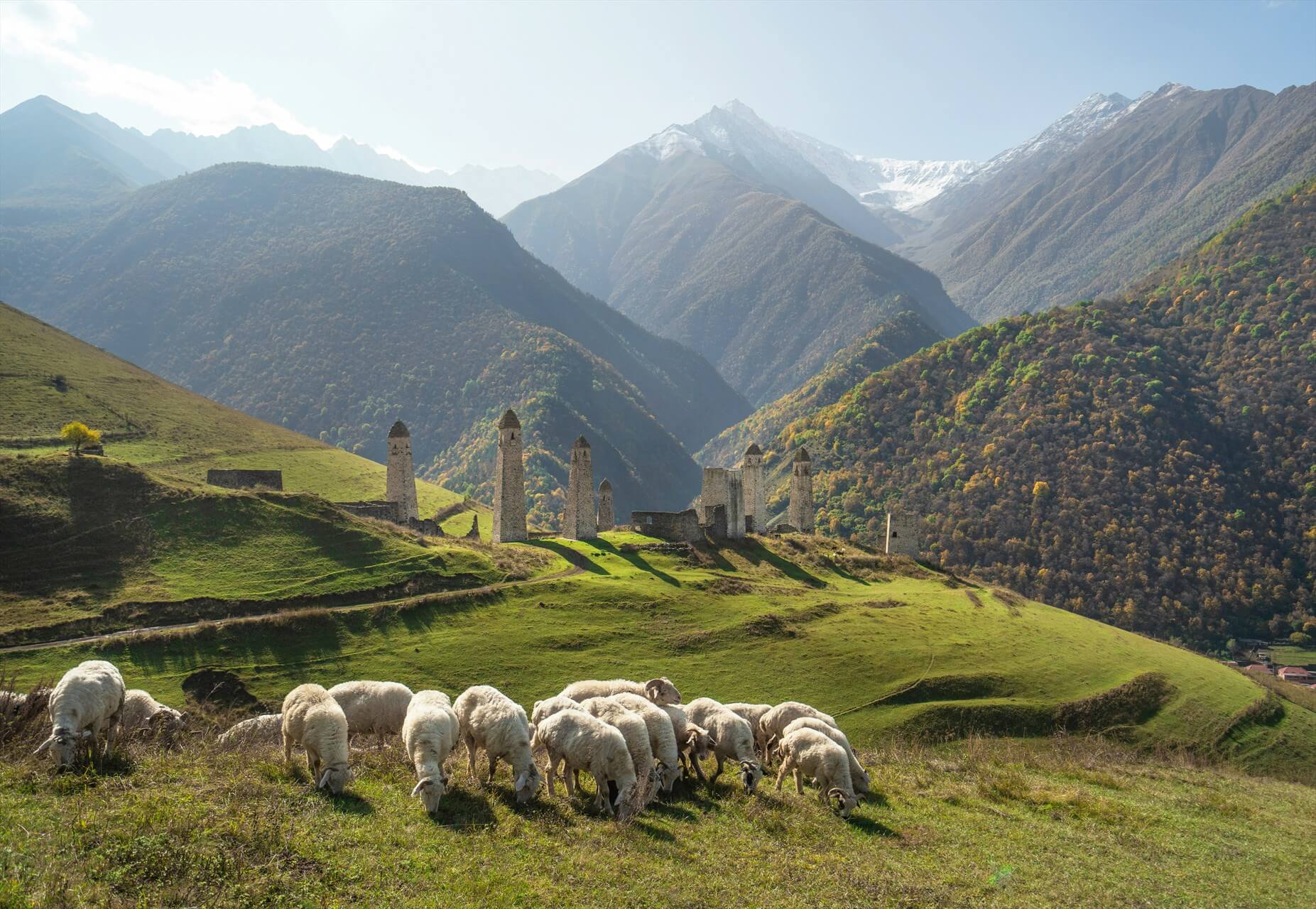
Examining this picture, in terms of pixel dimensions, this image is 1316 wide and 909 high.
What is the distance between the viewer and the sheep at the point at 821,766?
1566cm

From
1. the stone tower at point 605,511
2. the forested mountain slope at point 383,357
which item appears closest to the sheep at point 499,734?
the stone tower at point 605,511

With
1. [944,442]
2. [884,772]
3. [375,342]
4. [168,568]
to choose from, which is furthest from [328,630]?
[375,342]

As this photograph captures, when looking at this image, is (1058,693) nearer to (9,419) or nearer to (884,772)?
(884,772)

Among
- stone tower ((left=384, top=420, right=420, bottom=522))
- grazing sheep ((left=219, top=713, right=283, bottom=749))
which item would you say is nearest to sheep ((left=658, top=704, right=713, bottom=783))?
grazing sheep ((left=219, top=713, right=283, bottom=749))

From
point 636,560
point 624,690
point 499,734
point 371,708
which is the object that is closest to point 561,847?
point 499,734

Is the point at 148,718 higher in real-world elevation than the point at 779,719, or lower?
higher

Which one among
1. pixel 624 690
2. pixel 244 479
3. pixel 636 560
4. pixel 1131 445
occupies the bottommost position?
pixel 624 690

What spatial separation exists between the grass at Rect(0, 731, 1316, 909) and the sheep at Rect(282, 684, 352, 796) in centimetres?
27

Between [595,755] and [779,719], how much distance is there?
6.53m

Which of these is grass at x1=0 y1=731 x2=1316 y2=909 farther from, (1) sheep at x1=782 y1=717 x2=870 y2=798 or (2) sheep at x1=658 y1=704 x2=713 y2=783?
(2) sheep at x1=658 y1=704 x2=713 y2=783

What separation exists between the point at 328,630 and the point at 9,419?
42153 millimetres

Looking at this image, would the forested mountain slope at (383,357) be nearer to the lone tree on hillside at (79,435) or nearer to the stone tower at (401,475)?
the stone tower at (401,475)

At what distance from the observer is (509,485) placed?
48344 millimetres

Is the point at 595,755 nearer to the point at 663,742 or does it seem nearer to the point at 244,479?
the point at 663,742
